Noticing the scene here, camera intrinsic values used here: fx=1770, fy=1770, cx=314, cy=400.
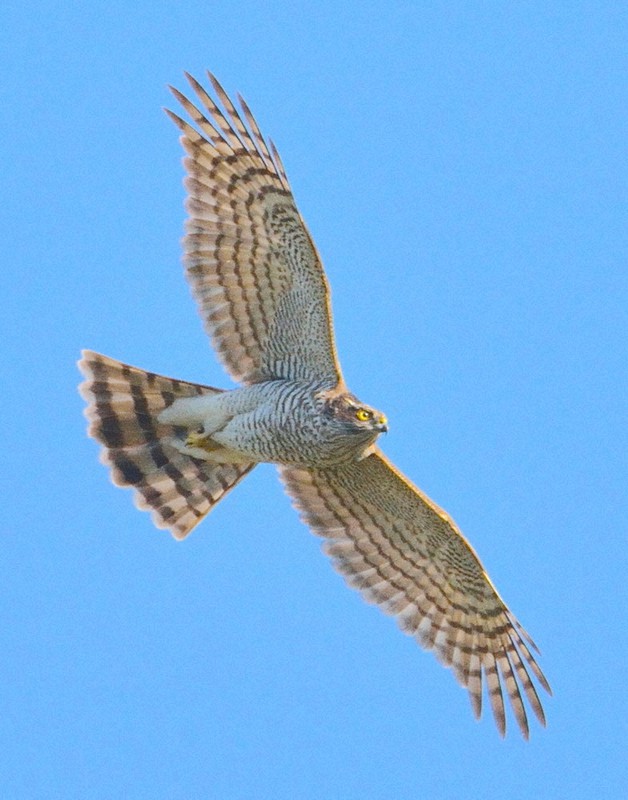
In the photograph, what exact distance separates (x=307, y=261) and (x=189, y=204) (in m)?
0.89

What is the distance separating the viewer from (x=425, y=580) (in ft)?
40.5

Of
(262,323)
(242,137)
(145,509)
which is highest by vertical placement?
(242,137)

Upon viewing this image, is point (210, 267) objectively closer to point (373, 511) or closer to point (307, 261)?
point (307, 261)

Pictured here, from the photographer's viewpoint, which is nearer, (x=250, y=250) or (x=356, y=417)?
(x=356, y=417)

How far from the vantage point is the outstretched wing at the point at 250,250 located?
37.3ft

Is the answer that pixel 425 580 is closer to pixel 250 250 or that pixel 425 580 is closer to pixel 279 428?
pixel 279 428

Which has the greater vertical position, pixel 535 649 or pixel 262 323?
pixel 262 323

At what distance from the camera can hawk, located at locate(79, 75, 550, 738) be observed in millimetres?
11352

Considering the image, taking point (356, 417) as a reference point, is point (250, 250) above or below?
above

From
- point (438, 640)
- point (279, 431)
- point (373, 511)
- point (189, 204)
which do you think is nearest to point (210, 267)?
point (189, 204)

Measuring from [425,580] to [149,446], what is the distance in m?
2.14

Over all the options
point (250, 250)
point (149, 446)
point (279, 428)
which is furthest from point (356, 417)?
point (149, 446)

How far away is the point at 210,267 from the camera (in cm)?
1159

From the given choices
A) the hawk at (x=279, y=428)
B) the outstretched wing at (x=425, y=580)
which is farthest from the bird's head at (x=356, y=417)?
the outstretched wing at (x=425, y=580)
